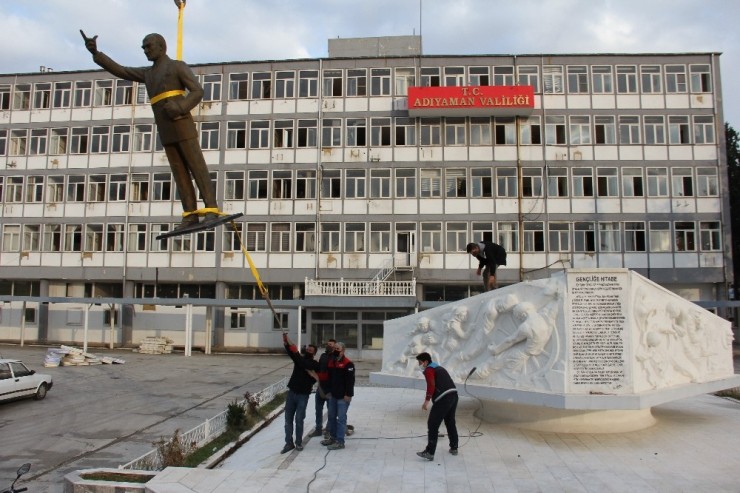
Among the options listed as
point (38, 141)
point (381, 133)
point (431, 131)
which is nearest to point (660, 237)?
point (431, 131)

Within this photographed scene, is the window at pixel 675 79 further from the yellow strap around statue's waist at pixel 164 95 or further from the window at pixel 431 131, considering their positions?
the yellow strap around statue's waist at pixel 164 95

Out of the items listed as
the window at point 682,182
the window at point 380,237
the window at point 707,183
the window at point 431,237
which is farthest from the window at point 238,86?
the window at point 707,183

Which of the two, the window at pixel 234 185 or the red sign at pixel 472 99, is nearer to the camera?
the red sign at pixel 472 99

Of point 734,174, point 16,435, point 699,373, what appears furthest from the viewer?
point 734,174

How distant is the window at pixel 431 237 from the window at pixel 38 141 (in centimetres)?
2349

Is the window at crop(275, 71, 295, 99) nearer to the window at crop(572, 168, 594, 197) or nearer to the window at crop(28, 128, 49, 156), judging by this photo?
the window at crop(28, 128, 49, 156)

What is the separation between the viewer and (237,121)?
35.5 meters

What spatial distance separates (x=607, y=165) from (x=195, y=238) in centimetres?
2347

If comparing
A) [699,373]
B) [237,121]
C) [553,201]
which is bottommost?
[699,373]

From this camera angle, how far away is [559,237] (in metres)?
32.9

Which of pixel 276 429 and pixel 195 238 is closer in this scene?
pixel 276 429

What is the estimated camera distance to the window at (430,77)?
3447 cm

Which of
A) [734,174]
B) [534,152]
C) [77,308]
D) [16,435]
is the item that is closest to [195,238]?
[77,308]

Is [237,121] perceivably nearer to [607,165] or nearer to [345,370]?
[607,165]
